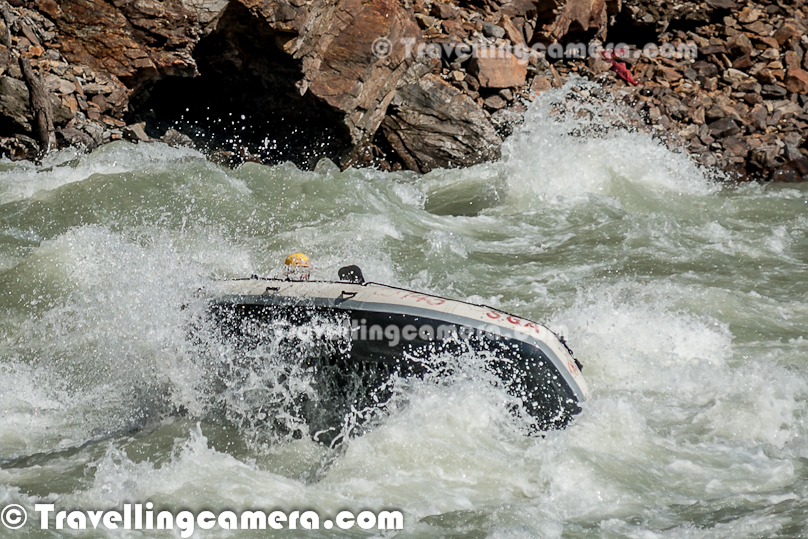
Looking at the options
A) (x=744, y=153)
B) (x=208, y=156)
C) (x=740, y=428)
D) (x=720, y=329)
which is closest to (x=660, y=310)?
(x=720, y=329)

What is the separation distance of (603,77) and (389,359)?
10.0 m

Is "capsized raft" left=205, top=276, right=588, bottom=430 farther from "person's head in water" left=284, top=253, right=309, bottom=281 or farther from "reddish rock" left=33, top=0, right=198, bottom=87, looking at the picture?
"reddish rock" left=33, top=0, right=198, bottom=87

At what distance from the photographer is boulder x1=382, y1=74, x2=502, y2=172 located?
10.4 meters

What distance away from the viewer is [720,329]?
588cm

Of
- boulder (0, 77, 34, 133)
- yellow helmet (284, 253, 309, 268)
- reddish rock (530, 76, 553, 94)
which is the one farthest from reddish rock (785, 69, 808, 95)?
boulder (0, 77, 34, 133)

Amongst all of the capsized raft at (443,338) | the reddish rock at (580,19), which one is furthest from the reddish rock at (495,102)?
the capsized raft at (443,338)

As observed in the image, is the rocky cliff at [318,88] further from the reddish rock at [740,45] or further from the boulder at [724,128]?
the reddish rock at [740,45]

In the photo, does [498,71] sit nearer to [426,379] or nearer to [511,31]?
[511,31]

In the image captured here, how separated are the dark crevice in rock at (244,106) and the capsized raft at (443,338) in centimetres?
553

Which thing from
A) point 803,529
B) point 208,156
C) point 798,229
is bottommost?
point 208,156

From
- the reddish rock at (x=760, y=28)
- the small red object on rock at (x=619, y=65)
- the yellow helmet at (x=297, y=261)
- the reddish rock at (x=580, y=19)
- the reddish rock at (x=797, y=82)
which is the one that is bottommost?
the small red object on rock at (x=619, y=65)

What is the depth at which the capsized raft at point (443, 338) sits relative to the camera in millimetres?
4152

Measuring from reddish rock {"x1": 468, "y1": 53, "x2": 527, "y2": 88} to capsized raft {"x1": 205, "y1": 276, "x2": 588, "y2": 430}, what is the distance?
7333mm

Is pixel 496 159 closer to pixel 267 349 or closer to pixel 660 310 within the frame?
pixel 660 310
